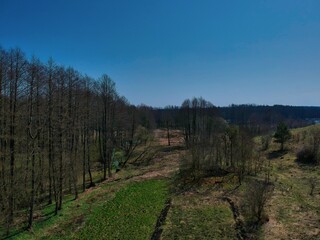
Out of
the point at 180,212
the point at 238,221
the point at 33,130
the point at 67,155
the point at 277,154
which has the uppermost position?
the point at 33,130

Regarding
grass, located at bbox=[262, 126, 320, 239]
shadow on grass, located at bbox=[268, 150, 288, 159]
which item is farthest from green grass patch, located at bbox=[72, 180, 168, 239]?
shadow on grass, located at bbox=[268, 150, 288, 159]

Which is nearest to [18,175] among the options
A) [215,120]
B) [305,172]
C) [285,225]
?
[285,225]

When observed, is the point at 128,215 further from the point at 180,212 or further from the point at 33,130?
the point at 33,130

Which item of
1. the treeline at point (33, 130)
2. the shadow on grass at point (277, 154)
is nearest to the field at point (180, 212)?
the treeline at point (33, 130)

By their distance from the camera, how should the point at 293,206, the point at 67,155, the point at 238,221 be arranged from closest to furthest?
the point at 238,221 → the point at 293,206 → the point at 67,155

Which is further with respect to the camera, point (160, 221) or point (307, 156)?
point (307, 156)

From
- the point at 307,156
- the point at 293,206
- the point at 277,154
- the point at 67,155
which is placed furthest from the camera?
the point at 277,154

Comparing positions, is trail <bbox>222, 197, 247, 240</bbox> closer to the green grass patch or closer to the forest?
the forest

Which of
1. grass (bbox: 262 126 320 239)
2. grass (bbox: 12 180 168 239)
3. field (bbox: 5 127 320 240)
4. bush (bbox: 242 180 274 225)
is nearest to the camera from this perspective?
grass (bbox: 262 126 320 239)

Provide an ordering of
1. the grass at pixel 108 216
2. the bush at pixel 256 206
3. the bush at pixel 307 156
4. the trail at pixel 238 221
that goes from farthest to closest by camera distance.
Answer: the bush at pixel 307 156 < the bush at pixel 256 206 < the grass at pixel 108 216 < the trail at pixel 238 221

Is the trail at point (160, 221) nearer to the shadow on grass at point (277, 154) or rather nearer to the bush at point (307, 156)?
the bush at point (307, 156)

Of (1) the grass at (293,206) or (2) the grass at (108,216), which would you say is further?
(2) the grass at (108,216)

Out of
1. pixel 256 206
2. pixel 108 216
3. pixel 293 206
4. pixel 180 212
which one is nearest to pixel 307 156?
pixel 293 206
